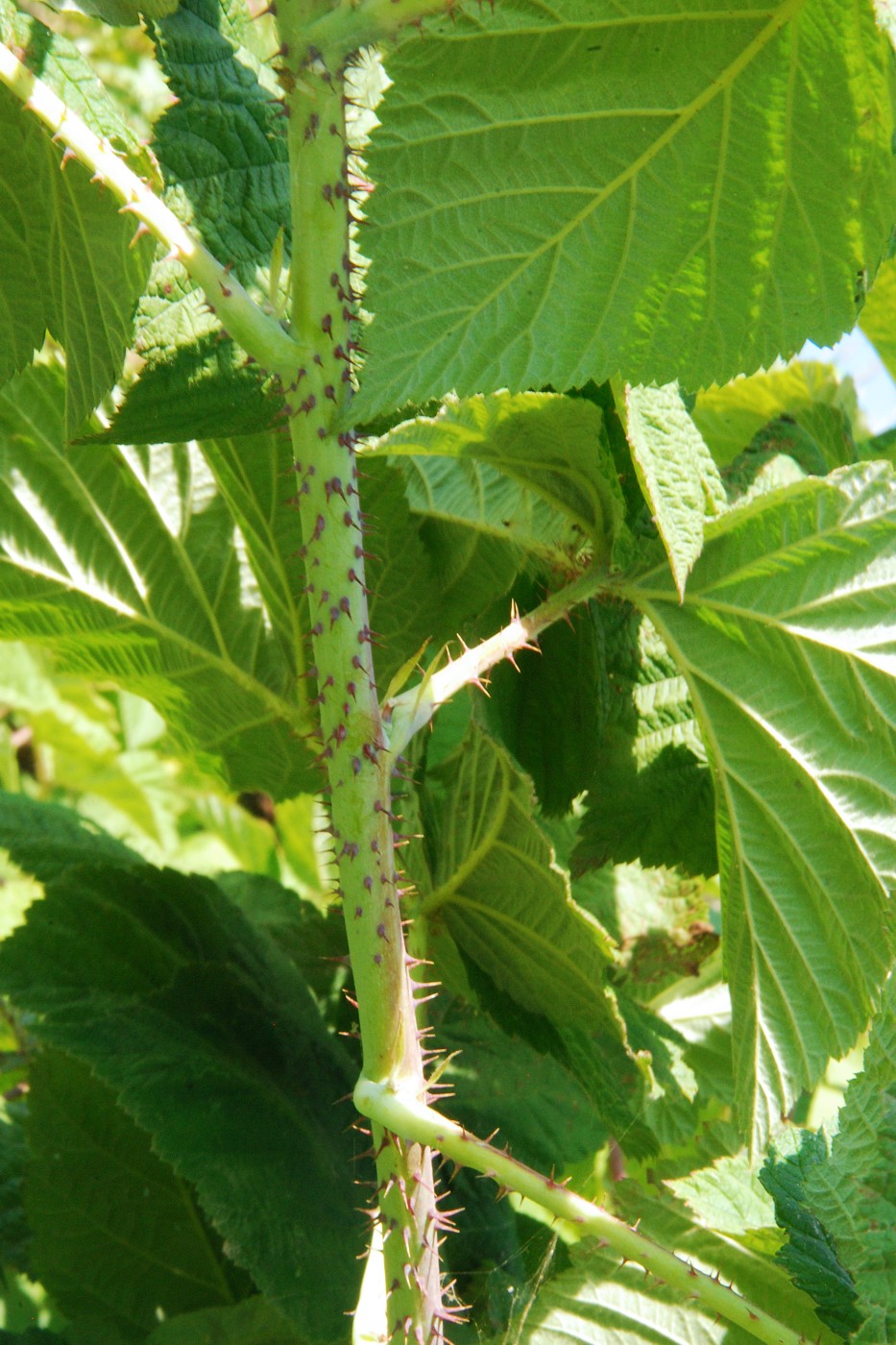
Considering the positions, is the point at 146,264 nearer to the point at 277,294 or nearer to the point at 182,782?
the point at 277,294

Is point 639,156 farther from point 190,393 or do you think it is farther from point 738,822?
point 738,822

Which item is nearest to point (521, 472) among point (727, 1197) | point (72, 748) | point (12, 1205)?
point (727, 1197)

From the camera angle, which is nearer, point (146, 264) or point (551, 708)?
point (146, 264)

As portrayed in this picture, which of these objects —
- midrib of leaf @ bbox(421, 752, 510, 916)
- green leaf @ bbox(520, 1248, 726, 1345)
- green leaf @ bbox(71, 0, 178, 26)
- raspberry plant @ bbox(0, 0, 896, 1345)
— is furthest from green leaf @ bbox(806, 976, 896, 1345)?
green leaf @ bbox(71, 0, 178, 26)

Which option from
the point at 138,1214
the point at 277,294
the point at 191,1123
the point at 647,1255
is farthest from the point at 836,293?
the point at 138,1214

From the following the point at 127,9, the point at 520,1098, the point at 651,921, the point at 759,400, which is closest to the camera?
the point at 127,9

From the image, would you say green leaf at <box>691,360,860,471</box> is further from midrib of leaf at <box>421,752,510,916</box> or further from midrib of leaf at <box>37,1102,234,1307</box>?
midrib of leaf at <box>37,1102,234,1307</box>

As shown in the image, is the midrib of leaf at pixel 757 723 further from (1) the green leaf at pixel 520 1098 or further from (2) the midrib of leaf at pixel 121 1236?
(2) the midrib of leaf at pixel 121 1236
